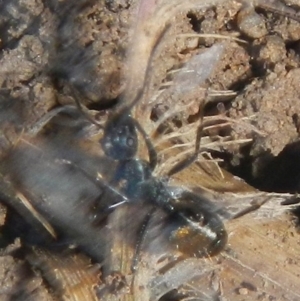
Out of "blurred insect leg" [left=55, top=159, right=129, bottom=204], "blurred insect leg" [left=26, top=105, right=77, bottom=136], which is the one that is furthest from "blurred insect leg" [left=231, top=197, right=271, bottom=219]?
"blurred insect leg" [left=26, top=105, right=77, bottom=136]

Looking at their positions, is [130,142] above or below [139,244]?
above

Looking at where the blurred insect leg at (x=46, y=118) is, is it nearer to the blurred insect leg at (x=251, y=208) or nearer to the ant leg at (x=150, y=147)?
the ant leg at (x=150, y=147)

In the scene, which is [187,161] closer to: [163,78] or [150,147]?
[150,147]

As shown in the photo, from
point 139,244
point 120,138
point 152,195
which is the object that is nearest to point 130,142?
point 120,138

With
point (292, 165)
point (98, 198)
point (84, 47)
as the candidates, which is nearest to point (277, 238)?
point (292, 165)

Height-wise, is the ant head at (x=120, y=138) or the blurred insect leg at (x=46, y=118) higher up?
the blurred insect leg at (x=46, y=118)

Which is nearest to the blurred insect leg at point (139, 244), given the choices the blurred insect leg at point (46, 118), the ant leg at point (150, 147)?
the ant leg at point (150, 147)

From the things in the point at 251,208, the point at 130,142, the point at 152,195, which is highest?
the point at 130,142
